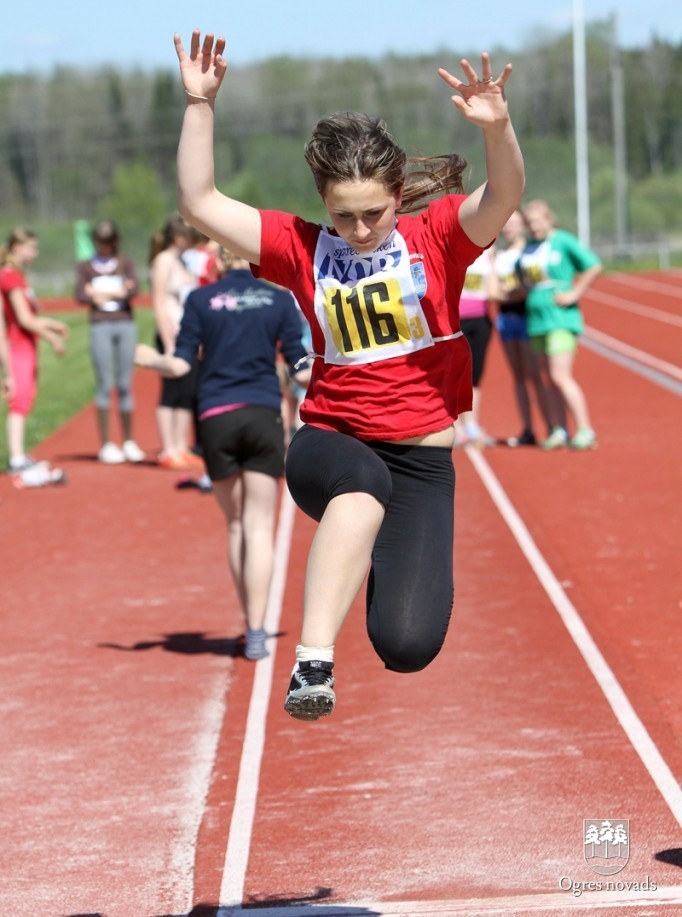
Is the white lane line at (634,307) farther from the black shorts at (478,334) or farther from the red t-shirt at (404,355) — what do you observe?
the red t-shirt at (404,355)

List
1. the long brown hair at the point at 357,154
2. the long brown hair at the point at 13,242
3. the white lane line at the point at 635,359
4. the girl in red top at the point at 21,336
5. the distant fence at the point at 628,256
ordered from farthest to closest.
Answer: the distant fence at the point at 628,256 < the white lane line at the point at 635,359 < the girl in red top at the point at 21,336 < the long brown hair at the point at 13,242 < the long brown hair at the point at 357,154

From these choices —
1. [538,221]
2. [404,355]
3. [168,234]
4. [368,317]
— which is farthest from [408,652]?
[538,221]

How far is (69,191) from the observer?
10500 centimetres

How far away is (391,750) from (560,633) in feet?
6.32

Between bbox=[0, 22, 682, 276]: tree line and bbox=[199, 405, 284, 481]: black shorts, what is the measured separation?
3130 inches

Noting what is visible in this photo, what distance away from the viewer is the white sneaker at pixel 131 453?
549 inches

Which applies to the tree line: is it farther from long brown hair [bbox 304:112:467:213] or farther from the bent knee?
the bent knee

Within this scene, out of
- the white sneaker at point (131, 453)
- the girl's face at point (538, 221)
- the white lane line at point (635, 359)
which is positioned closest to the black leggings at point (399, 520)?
the girl's face at point (538, 221)

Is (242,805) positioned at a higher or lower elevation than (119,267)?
lower

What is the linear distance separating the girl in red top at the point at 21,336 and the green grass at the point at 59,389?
1.43 meters

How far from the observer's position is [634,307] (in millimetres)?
33625

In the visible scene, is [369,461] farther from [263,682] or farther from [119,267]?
[119,267]

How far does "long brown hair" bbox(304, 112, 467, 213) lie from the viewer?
3.95 m

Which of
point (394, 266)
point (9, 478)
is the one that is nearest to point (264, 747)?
point (394, 266)
